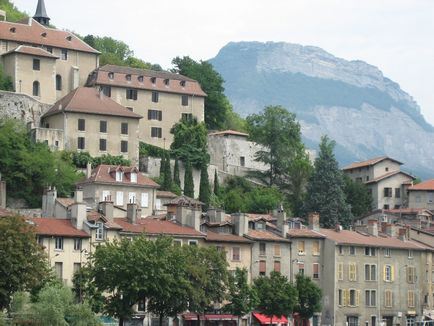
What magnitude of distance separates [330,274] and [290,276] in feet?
14.1

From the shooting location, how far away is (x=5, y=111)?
131625 millimetres

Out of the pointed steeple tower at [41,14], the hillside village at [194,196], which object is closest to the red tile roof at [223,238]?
the hillside village at [194,196]

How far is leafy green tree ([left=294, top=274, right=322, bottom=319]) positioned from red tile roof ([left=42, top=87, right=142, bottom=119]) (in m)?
36.4

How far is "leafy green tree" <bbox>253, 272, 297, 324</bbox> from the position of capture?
102 metres

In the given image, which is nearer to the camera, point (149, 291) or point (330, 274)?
point (149, 291)

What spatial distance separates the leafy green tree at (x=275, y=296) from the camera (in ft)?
335

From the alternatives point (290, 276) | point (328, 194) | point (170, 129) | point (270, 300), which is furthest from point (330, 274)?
point (170, 129)

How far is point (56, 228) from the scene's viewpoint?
95.8 m

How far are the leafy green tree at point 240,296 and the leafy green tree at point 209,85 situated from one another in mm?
60935

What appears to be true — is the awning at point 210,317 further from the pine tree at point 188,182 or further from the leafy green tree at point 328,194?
the leafy green tree at point 328,194

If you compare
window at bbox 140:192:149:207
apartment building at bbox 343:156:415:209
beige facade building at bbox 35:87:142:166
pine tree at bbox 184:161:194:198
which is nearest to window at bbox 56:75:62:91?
beige facade building at bbox 35:87:142:166

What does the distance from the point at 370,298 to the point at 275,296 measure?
16889mm

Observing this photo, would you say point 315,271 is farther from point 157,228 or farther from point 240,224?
point 157,228

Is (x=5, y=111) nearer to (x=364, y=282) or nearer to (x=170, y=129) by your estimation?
(x=170, y=129)
